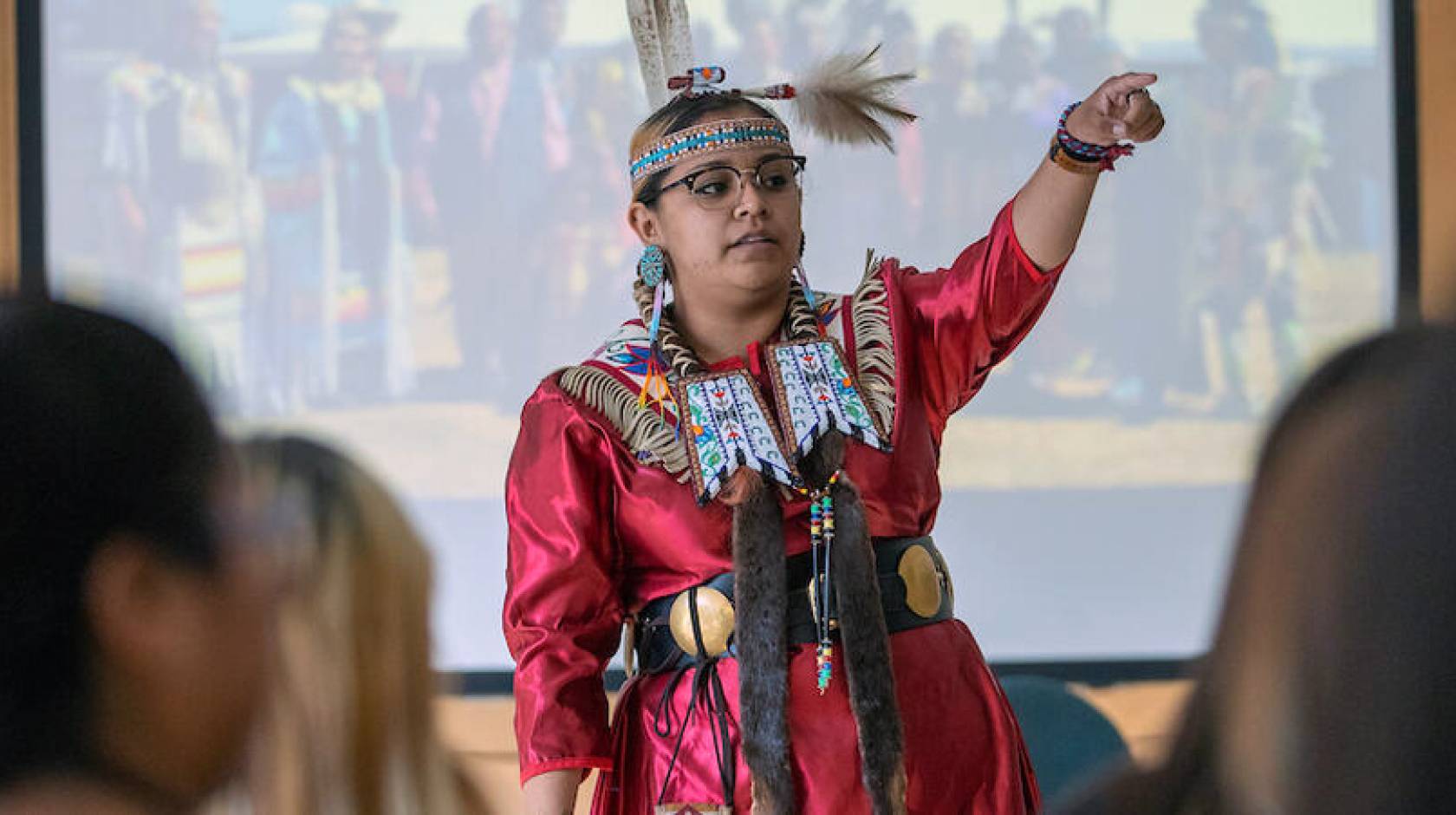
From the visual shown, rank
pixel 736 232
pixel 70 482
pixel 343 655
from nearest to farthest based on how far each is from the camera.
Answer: pixel 70 482
pixel 343 655
pixel 736 232

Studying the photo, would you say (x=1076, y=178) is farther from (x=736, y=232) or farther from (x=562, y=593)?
(x=562, y=593)

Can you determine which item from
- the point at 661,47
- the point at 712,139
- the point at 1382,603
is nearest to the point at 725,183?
the point at 712,139

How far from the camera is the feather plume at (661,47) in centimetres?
244

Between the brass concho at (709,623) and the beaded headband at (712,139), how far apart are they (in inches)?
21.8

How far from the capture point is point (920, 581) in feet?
6.72

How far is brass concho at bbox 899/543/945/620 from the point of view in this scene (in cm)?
204

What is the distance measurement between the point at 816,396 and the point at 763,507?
0.16m

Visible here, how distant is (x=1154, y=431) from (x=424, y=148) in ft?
5.56

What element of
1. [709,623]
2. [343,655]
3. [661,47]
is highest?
[661,47]

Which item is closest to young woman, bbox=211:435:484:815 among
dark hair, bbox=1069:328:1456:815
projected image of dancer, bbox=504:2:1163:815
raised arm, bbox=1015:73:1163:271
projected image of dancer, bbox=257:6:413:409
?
dark hair, bbox=1069:328:1456:815

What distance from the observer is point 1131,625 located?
3695 mm

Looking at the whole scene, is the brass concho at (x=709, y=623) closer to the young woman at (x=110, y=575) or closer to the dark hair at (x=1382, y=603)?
the young woman at (x=110, y=575)

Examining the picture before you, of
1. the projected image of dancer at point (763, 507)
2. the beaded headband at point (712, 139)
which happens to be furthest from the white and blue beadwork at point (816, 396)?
the beaded headband at point (712, 139)

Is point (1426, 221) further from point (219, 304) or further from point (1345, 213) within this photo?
point (219, 304)
